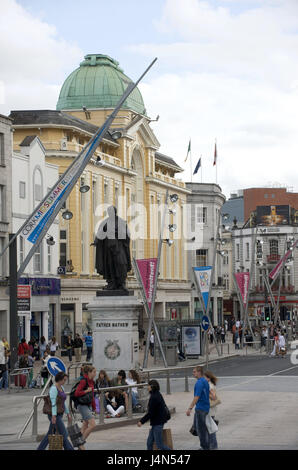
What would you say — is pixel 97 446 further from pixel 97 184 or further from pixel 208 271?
pixel 97 184

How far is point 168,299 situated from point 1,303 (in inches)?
1474

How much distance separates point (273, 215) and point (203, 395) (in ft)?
355

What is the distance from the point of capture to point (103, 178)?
241 feet

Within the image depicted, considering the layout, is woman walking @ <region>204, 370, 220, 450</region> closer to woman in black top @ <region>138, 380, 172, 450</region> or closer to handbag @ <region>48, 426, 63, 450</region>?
woman in black top @ <region>138, 380, 172, 450</region>

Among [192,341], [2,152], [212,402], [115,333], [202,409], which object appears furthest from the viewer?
[2,152]

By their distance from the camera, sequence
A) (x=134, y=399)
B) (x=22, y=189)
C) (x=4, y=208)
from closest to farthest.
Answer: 1. (x=134, y=399)
2. (x=4, y=208)
3. (x=22, y=189)

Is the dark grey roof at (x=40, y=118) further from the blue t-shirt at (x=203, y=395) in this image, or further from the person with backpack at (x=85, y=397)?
the blue t-shirt at (x=203, y=395)

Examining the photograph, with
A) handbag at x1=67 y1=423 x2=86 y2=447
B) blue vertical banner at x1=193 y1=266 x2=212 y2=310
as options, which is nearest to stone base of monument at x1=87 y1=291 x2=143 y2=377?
handbag at x1=67 y1=423 x2=86 y2=447

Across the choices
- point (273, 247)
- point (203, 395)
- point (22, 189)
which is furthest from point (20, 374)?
point (273, 247)

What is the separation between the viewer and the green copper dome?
8206cm

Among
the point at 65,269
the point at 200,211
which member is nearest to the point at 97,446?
the point at 65,269

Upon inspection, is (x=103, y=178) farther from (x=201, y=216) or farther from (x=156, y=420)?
(x=156, y=420)

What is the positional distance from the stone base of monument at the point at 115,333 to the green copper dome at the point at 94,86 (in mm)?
55107

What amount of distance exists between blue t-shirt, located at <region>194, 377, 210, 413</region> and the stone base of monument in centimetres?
952
